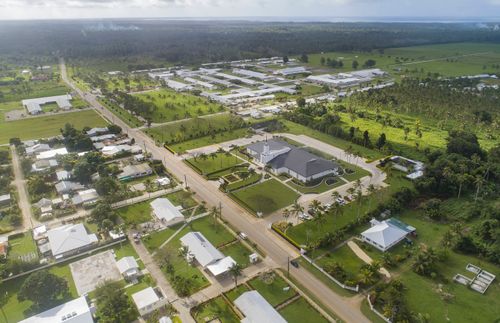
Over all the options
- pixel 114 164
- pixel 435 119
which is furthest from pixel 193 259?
pixel 435 119

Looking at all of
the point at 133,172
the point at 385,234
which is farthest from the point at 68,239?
the point at 385,234

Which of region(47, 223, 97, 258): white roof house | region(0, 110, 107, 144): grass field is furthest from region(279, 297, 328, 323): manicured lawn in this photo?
region(0, 110, 107, 144): grass field

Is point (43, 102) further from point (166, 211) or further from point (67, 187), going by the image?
point (166, 211)

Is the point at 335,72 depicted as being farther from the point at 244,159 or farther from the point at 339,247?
the point at 339,247

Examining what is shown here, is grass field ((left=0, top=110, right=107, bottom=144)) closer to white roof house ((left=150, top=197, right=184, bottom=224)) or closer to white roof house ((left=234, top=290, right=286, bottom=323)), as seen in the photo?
white roof house ((left=150, top=197, right=184, bottom=224))

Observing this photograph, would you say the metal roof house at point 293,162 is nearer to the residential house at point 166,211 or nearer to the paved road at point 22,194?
the residential house at point 166,211

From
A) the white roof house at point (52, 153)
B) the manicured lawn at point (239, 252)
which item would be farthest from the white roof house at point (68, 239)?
the white roof house at point (52, 153)
